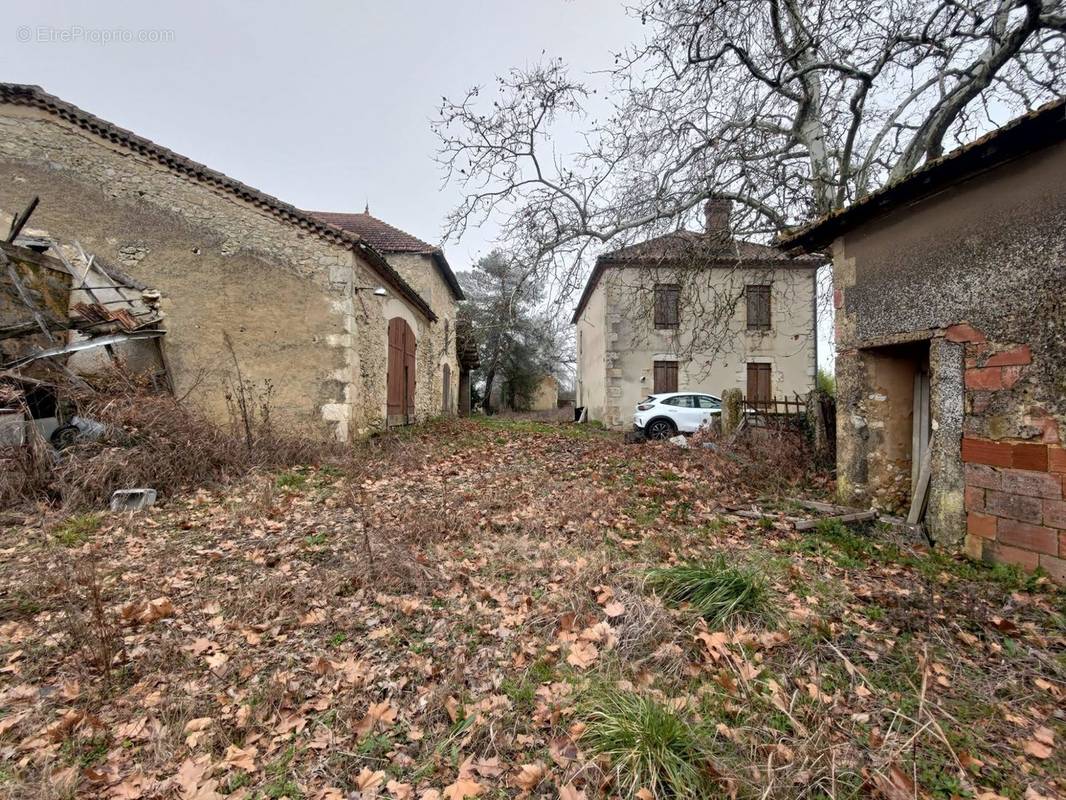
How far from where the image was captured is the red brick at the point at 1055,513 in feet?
10.9

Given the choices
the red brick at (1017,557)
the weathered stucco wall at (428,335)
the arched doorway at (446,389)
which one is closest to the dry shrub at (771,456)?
the red brick at (1017,557)

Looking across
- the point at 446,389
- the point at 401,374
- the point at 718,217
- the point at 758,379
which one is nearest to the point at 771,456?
the point at 718,217

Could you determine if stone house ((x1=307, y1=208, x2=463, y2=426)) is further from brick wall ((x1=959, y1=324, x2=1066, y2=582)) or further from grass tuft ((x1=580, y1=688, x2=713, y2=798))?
grass tuft ((x1=580, y1=688, x2=713, y2=798))

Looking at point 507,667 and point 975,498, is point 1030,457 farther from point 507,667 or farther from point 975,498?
point 507,667

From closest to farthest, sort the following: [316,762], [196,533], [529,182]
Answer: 1. [316,762]
2. [196,533]
3. [529,182]

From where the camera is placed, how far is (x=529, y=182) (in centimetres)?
741

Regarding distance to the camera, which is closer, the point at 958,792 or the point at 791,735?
the point at 958,792

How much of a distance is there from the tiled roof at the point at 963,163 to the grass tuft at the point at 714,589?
355cm

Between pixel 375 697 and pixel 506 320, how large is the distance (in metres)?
5.82

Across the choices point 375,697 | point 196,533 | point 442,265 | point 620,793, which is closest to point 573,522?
point 375,697

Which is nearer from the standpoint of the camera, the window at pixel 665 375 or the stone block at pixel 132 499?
the stone block at pixel 132 499

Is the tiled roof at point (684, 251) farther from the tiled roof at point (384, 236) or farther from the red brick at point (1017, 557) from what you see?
the tiled roof at point (384, 236)

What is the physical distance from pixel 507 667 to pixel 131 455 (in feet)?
18.2

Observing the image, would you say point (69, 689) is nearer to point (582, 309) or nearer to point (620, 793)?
point (620, 793)
